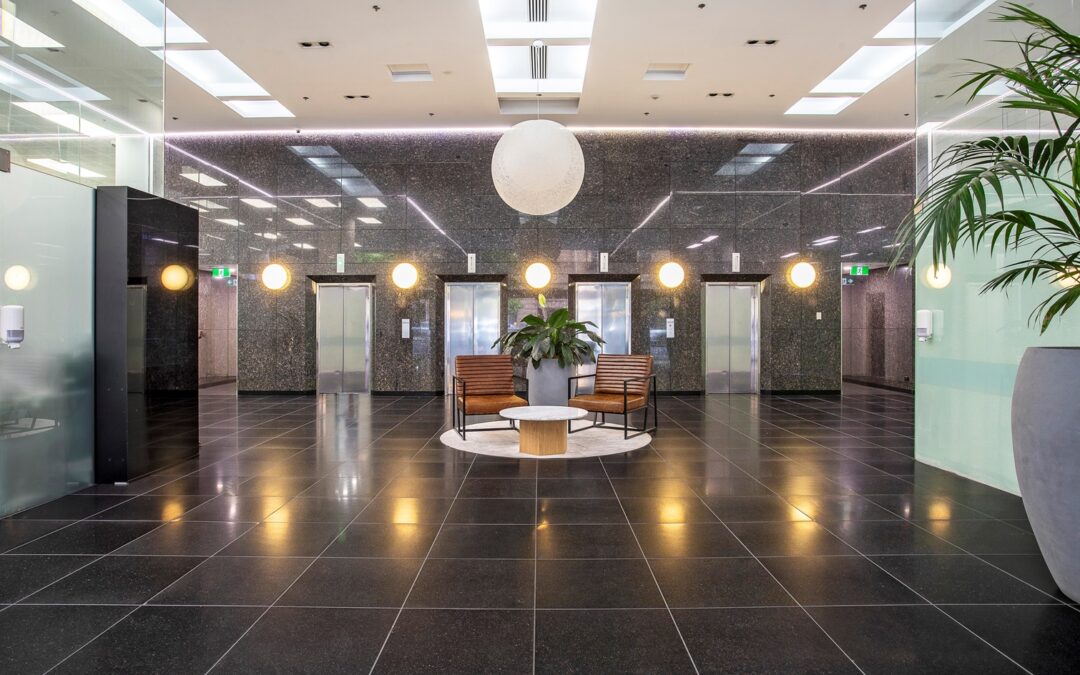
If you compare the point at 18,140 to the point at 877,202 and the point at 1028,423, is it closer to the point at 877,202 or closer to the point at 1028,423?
the point at 1028,423

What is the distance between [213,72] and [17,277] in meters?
6.11

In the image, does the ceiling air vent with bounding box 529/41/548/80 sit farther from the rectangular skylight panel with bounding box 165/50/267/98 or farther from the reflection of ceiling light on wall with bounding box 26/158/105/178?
the reflection of ceiling light on wall with bounding box 26/158/105/178

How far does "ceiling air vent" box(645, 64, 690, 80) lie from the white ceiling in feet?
0.33

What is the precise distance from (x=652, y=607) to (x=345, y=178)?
9.96m

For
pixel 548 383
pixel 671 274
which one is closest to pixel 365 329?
pixel 548 383

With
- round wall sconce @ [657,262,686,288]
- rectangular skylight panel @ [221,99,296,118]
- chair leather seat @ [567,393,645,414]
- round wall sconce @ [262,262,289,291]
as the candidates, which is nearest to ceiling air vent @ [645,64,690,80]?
round wall sconce @ [657,262,686,288]

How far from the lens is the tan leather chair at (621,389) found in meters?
6.22

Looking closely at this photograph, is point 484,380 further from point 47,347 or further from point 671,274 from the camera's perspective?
point 671,274

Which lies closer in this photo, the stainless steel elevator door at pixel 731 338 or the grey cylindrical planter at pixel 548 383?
the grey cylindrical planter at pixel 548 383

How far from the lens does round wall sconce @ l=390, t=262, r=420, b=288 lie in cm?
1054

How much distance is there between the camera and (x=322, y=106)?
933 centimetres

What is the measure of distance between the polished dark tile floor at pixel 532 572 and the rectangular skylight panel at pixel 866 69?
6064 millimetres

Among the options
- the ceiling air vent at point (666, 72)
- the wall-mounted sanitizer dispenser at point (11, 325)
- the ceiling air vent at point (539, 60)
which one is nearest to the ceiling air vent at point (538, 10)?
the ceiling air vent at point (539, 60)

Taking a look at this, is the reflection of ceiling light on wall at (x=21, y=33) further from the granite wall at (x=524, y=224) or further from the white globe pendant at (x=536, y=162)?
the granite wall at (x=524, y=224)
